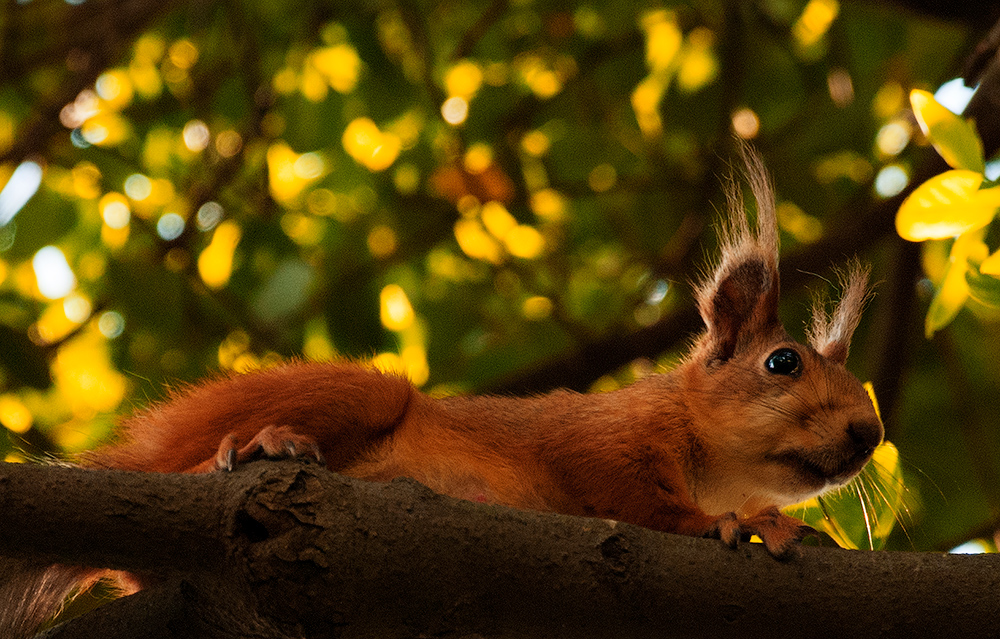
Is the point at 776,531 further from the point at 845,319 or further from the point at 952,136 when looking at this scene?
the point at 845,319

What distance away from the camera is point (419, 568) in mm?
2068

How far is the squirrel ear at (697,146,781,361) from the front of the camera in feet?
12.0

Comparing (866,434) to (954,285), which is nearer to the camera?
(954,285)

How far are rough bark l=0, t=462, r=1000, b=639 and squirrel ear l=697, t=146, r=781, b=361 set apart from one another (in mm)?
1581

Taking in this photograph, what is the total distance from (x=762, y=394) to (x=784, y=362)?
0.16 m

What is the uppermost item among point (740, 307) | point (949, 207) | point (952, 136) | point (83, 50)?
point (83, 50)

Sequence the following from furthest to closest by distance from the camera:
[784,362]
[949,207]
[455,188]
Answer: [455,188] → [784,362] → [949,207]

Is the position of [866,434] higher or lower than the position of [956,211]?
lower

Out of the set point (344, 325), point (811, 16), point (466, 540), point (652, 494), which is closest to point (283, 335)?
point (344, 325)

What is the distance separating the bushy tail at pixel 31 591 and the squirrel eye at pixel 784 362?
225 cm

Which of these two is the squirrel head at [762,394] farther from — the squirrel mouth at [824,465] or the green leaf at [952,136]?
the green leaf at [952,136]

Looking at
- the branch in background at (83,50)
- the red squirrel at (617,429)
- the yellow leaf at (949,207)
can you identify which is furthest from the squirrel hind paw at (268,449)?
the branch in background at (83,50)

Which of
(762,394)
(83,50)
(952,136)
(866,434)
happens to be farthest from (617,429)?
(83,50)

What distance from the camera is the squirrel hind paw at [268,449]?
241 centimetres
